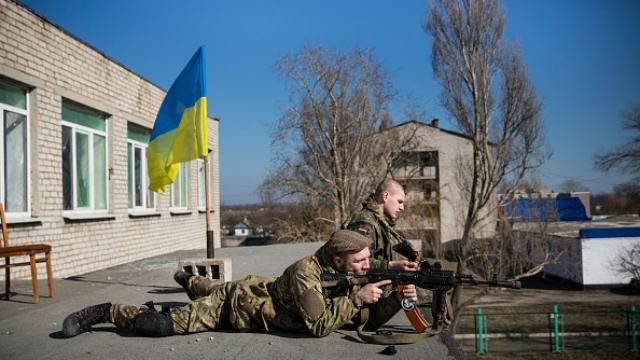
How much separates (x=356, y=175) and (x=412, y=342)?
29785 mm

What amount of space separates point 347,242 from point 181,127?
466cm

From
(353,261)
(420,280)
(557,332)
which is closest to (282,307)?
(353,261)

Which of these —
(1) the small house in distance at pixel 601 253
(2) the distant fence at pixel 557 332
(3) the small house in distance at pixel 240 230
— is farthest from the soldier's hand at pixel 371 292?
(3) the small house in distance at pixel 240 230

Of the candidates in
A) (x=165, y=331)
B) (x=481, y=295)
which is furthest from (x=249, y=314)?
(x=481, y=295)

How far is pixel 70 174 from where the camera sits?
1118cm

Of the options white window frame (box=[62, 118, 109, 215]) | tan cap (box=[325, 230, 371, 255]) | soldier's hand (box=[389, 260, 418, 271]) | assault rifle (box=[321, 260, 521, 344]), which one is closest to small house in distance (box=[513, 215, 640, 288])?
white window frame (box=[62, 118, 109, 215])

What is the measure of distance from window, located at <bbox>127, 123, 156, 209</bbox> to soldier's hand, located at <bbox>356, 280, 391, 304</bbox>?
37.3ft

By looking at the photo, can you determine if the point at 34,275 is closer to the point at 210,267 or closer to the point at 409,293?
the point at 210,267

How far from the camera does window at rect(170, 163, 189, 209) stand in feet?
59.0

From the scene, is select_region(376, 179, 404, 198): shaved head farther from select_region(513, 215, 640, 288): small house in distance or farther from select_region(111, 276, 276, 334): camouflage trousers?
select_region(513, 215, 640, 288): small house in distance

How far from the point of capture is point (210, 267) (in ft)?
23.8

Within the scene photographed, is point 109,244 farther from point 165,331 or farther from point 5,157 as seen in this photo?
point 165,331

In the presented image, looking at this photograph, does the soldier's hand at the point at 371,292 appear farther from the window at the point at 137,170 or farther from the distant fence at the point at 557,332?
the distant fence at the point at 557,332

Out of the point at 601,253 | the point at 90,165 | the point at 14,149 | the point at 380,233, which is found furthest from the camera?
the point at 601,253
